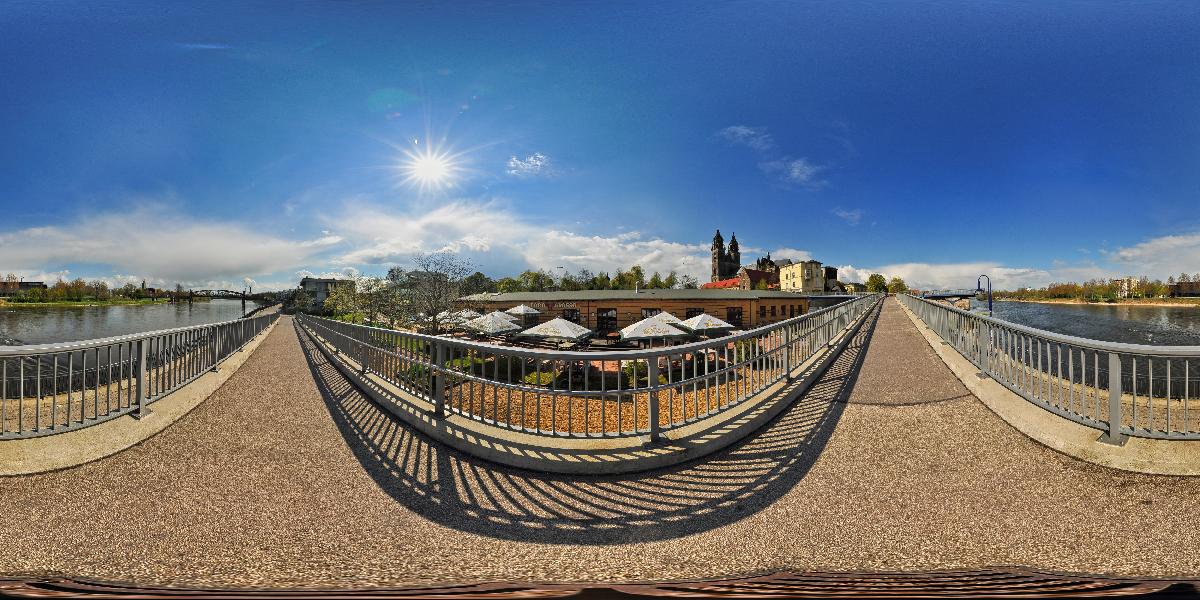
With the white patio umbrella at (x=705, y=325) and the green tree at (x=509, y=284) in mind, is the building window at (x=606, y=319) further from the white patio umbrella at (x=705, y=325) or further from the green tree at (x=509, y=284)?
the green tree at (x=509, y=284)

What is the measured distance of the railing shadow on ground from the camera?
9.30ft

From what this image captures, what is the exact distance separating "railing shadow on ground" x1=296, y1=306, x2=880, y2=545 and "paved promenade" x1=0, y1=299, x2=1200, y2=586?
0.02 m

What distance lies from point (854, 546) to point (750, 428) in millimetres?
1976

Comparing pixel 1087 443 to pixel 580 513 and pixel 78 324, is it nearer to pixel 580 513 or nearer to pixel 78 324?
pixel 580 513

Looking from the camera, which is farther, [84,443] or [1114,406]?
[84,443]

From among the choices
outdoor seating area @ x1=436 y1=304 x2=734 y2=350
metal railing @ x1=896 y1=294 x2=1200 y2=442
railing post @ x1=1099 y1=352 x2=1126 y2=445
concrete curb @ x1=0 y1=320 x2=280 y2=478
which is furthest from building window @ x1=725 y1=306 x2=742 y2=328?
concrete curb @ x1=0 y1=320 x2=280 y2=478

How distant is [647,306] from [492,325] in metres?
13.7

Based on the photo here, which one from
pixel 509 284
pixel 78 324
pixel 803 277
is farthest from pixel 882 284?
pixel 78 324

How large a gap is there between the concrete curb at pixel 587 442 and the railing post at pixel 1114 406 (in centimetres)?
267

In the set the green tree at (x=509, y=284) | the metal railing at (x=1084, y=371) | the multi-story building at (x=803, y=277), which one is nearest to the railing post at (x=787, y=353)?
the metal railing at (x=1084, y=371)

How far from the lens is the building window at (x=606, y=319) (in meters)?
31.8

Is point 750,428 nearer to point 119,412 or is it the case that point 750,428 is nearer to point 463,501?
point 463,501

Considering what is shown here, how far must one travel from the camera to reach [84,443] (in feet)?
12.3

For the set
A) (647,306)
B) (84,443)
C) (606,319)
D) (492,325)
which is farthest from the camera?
(606,319)
